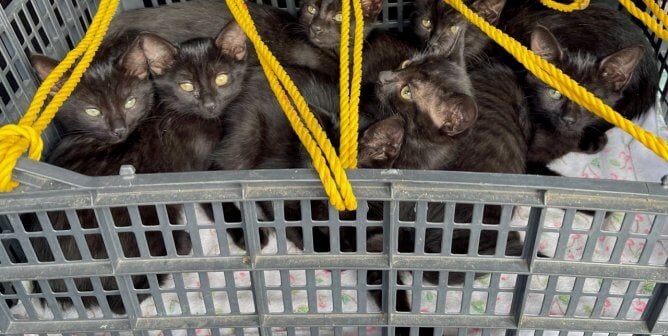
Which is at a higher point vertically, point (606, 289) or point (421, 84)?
point (421, 84)

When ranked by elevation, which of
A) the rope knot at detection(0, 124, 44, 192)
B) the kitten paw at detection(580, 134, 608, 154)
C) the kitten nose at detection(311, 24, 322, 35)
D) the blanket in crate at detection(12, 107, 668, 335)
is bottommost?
the blanket in crate at detection(12, 107, 668, 335)

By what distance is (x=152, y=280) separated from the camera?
139 centimetres

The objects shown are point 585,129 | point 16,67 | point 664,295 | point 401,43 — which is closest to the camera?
point 664,295

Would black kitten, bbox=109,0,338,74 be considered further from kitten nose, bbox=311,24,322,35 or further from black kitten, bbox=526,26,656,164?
black kitten, bbox=526,26,656,164

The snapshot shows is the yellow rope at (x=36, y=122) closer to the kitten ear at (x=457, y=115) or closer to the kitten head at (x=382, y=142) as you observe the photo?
the kitten head at (x=382, y=142)

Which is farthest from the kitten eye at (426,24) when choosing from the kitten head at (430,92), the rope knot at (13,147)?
the rope knot at (13,147)

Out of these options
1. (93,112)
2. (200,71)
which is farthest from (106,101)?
(200,71)

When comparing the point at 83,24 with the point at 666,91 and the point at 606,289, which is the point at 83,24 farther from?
the point at 666,91

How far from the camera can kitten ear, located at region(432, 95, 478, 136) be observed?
162 centimetres

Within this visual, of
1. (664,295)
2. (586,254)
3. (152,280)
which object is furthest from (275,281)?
(664,295)

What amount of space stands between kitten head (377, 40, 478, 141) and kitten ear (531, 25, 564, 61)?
0.23 meters

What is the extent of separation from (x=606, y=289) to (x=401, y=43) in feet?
4.18

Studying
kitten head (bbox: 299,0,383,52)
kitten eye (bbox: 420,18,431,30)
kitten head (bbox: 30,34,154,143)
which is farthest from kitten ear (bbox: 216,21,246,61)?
kitten eye (bbox: 420,18,431,30)

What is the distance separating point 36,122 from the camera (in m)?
1.32
